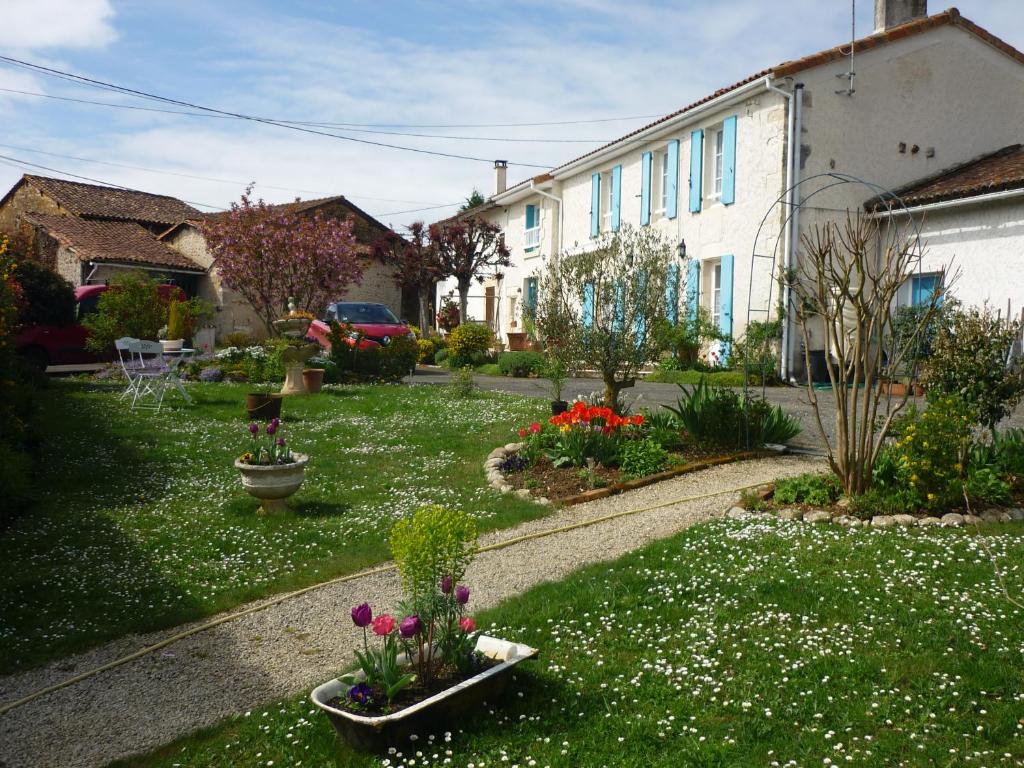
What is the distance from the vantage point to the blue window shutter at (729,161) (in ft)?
54.9

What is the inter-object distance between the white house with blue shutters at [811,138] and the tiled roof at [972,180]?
0.95 feet

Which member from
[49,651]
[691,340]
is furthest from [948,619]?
[691,340]

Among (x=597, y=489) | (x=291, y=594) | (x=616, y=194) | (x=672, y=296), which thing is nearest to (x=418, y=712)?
(x=291, y=594)

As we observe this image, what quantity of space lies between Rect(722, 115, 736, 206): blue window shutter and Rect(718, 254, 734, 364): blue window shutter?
1.16 m

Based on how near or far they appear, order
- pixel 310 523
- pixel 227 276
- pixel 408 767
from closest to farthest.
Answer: pixel 408 767, pixel 310 523, pixel 227 276

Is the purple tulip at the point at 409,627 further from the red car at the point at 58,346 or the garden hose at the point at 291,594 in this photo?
the red car at the point at 58,346

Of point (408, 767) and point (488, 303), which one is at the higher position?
point (488, 303)

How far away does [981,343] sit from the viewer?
23.9ft

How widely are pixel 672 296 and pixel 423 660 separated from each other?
711 cm

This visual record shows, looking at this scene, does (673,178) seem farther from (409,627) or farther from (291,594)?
(409,627)

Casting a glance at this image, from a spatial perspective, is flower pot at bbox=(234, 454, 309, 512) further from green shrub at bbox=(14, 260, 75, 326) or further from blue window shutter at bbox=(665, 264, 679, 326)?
green shrub at bbox=(14, 260, 75, 326)

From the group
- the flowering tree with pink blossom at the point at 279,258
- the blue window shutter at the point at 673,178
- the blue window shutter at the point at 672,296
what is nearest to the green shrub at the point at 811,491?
the blue window shutter at the point at 672,296

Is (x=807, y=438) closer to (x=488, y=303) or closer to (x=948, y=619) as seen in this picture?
(x=948, y=619)

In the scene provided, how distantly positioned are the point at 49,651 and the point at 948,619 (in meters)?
4.65
